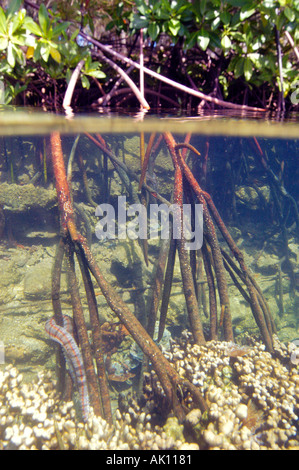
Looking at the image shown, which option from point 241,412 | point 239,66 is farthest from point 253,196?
point 241,412

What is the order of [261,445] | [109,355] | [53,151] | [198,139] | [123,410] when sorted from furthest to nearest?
1. [198,139]
2. [53,151]
3. [109,355]
4. [123,410]
5. [261,445]

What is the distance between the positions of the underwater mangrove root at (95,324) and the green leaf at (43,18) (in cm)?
238

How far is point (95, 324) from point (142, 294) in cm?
117

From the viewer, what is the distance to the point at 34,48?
4402 mm

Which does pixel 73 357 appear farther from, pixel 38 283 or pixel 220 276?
pixel 220 276

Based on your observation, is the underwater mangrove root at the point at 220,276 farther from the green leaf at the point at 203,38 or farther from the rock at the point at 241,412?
the green leaf at the point at 203,38

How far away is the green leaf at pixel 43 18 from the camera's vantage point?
12.9 ft

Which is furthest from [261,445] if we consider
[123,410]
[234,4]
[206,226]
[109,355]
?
[234,4]

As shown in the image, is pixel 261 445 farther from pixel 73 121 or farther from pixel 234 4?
pixel 234 4

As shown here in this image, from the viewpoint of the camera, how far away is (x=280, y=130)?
17.9 feet

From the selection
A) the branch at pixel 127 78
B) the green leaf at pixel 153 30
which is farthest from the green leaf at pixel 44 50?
the green leaf at pixel 153 30

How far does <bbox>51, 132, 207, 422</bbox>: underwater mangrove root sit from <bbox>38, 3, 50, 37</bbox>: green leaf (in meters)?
2.38

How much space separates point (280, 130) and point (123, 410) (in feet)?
18.6

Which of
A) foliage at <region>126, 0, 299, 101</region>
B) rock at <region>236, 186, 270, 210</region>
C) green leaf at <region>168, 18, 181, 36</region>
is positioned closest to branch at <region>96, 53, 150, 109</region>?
foliage at <region>126, 0, 299, 101</region>
